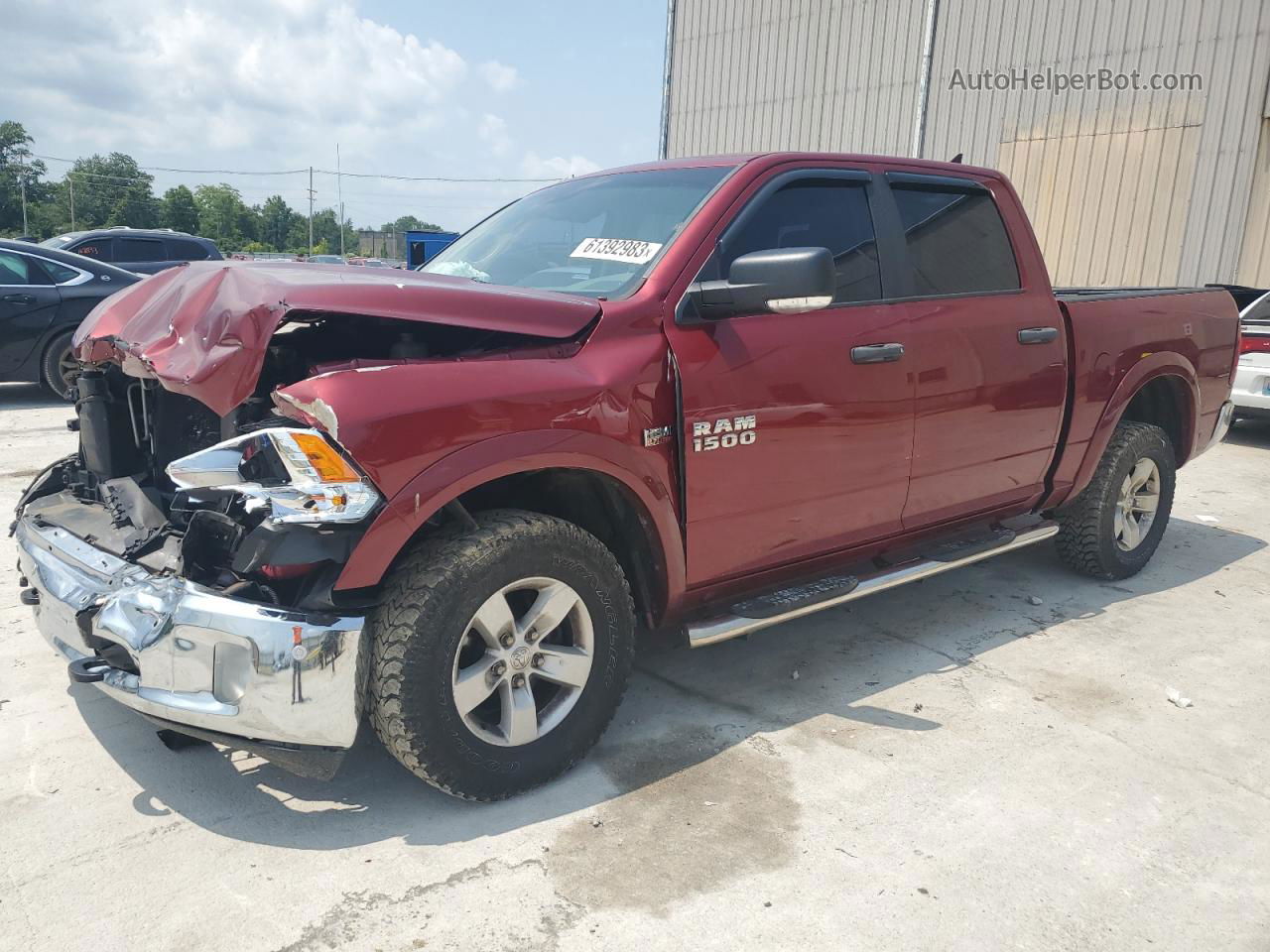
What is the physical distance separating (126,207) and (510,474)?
328 ft

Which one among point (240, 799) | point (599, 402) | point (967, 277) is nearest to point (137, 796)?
point (240, 799)

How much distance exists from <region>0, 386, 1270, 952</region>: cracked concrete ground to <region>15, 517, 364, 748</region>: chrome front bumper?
396 millimetres

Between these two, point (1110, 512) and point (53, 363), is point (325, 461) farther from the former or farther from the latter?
point (53, 363)

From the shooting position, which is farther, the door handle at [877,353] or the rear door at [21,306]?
the rear door at [21,306]

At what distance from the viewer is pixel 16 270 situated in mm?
8742

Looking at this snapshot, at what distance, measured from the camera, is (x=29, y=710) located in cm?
320

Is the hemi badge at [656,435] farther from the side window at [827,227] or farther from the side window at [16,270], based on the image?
the side window at [16,270]

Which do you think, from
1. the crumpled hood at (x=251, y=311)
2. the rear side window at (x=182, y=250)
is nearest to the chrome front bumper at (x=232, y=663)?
the crumpled hood at (x=251, y=311)

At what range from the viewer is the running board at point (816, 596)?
3.07m

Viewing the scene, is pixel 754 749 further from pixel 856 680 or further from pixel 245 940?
pixel 245 940

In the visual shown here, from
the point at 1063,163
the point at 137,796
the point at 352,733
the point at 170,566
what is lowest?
the point at 137,796

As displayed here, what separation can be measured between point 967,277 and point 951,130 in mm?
12042

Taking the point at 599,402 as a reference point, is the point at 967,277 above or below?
above

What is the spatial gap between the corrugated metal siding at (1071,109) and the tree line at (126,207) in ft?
201
